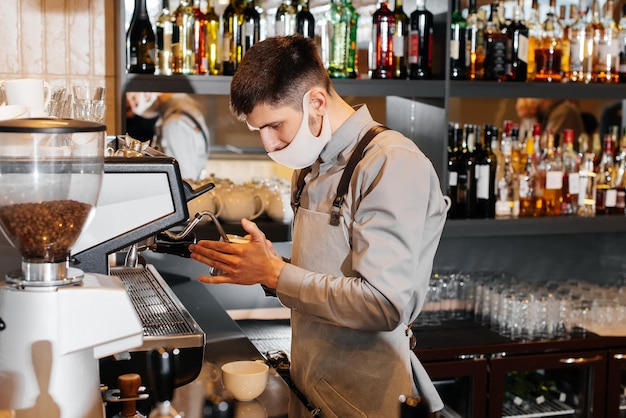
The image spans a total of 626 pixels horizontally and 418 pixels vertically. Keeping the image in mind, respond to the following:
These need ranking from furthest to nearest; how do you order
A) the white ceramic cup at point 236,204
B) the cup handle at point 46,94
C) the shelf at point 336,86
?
1. the white ceramic cup at point 236,204
2. the shelf at point 336,86
3. the cup handle at point 46,94

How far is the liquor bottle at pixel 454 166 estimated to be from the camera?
3400 mm

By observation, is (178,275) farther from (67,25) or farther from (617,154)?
(617,154)

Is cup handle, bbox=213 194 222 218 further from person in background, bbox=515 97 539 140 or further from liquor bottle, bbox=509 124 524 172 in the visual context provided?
person in background, bbox=515 97 539 140

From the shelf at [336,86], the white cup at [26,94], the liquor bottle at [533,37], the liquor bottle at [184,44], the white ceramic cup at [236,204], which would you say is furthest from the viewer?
the liquor bottle at [533,37]

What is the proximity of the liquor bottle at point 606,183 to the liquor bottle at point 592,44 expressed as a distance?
0.32 m

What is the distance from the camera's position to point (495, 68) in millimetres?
3393

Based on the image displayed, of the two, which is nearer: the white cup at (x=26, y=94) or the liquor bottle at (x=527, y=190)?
the white cup at (x=26, y=94)

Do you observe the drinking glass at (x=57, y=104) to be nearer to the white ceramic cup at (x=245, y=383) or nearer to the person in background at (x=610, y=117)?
the white ceramic cup at (x=245, y=383)

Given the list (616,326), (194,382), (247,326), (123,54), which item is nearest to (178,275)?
(247,326)

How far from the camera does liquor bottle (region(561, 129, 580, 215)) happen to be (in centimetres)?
356

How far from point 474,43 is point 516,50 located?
18 cm

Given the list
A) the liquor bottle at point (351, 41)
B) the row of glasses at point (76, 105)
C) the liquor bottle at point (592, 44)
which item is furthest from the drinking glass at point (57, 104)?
the liquor bottle at point (592, 44)

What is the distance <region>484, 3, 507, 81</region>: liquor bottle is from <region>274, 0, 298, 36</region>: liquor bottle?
0.82 meters

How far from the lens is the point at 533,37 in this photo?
11.4ft
